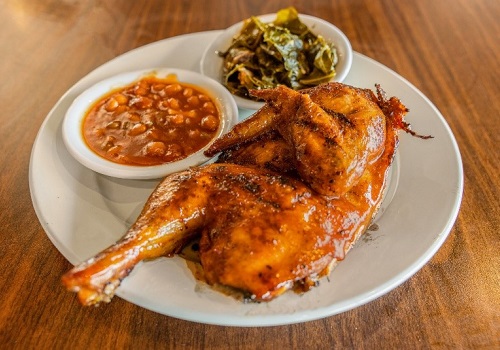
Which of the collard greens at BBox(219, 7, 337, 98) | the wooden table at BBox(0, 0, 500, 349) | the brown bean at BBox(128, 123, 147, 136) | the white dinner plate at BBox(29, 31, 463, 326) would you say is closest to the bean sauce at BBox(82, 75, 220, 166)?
the brown bean at BBox(128, 123, 147, 136)

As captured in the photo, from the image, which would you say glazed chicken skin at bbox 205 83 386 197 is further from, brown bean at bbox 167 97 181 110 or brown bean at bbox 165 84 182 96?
brown bean at bbox 165 84 182 96

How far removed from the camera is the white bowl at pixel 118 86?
7.47 ft

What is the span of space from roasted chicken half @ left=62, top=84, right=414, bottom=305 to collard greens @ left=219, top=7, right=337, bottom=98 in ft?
2.29

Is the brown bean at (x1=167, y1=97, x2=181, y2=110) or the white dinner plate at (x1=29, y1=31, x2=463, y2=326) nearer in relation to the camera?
the white dinner plate at (x1=29, y1=31, x2=463, y2=326)

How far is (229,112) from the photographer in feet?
8.59

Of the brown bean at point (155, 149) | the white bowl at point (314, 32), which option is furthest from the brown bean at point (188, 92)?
the brown bean at point (155, 149)

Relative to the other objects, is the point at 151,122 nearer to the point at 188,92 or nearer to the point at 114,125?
the point at 114,125

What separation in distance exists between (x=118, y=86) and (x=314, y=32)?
1.34 m

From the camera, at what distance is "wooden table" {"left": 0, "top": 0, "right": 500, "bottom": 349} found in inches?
73.2

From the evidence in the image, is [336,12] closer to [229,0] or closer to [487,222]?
[229,0]

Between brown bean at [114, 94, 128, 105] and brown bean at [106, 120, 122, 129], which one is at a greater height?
brown bean at [114, 94, 128, 105]

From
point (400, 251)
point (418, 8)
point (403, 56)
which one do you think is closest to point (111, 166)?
point (400, 251)

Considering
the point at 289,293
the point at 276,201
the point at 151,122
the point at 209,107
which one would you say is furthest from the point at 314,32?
the point at 289,293

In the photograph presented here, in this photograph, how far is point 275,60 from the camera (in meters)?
2.92
